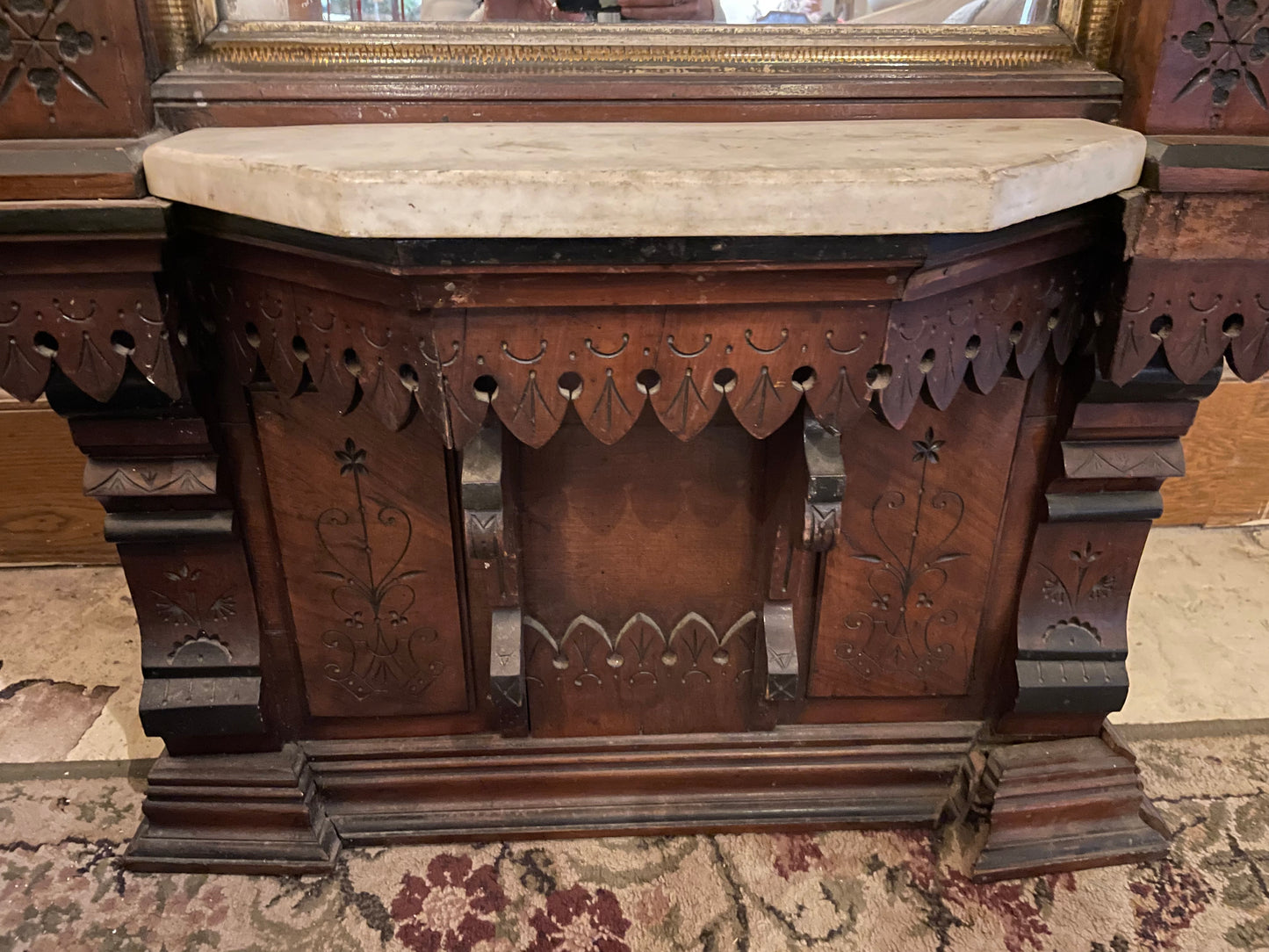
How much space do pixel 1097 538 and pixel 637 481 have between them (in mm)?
541

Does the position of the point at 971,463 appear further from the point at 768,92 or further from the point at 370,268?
the point at 370,268

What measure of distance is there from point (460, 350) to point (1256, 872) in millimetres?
1150

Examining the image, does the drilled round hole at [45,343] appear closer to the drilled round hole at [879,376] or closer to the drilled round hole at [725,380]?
the drilled round hole at [725,380]

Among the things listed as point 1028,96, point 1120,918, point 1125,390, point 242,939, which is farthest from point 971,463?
point 242,939

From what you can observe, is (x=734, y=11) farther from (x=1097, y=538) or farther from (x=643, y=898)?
(x=643, y=898)

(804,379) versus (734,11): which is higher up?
(734,11)

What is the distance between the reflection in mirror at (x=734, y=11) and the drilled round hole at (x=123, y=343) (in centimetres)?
36

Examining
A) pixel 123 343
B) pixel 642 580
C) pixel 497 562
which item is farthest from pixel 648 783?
pixel 123 343

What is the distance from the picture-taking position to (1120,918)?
1.06 m

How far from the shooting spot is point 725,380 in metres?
0.78

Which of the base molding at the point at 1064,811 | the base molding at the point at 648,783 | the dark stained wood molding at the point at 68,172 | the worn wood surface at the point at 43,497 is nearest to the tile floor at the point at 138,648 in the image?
the worn wood surface at the point at 43,497

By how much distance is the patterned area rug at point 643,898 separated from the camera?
1.04 metres

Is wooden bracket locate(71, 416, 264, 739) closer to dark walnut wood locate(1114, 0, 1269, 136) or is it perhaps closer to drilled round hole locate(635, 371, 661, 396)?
drilled round hole locate(635, 371, 661, 396)

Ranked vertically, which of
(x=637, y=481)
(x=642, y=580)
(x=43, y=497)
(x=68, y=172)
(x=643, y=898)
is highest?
(x=68, y=172)
